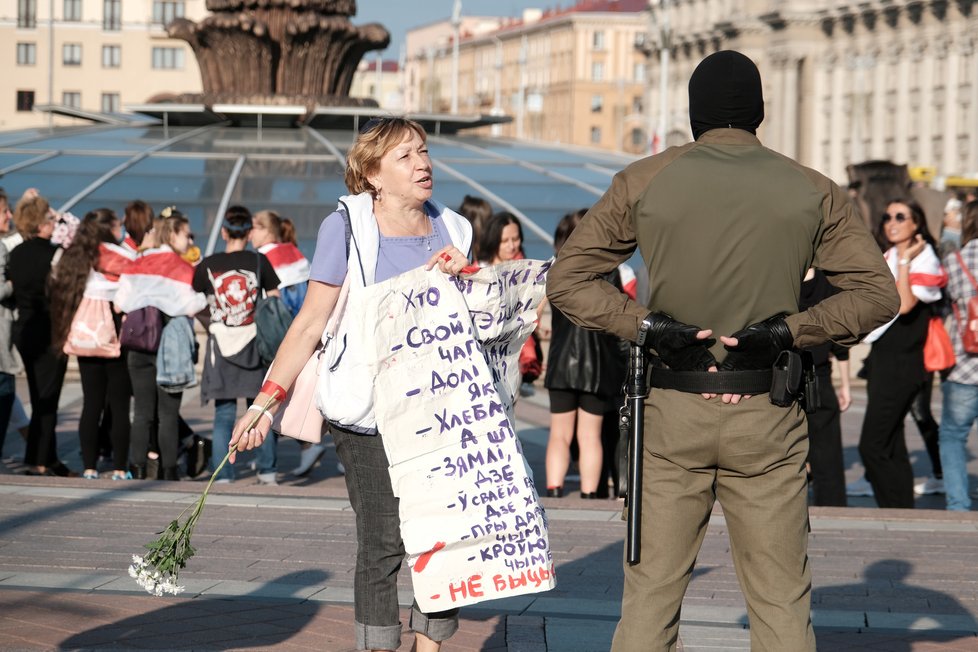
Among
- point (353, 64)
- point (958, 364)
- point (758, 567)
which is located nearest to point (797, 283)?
point (758, 567)

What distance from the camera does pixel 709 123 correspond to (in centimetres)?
446

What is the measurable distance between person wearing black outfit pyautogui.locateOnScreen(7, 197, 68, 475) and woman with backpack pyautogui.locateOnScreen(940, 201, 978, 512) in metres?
5.13

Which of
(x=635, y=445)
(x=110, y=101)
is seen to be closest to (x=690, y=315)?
(x=635, y=445)

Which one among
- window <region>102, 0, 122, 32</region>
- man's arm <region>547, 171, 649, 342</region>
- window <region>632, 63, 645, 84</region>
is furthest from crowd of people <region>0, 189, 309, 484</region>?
window <region>632, 63, 645, 84</region>

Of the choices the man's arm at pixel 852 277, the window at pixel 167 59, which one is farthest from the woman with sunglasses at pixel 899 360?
the window at pixel 167 59

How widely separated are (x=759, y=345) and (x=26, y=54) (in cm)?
10128

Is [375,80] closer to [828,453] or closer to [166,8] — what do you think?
[166,8]

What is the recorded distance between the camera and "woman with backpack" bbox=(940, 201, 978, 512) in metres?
9.28

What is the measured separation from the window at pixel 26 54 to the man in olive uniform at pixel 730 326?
330 feet

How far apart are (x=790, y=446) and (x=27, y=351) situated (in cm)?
707

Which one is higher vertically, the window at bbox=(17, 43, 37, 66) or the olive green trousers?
Answer: the window at bbox=(17, 43, 37, 66)

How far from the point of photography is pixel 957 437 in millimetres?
9453

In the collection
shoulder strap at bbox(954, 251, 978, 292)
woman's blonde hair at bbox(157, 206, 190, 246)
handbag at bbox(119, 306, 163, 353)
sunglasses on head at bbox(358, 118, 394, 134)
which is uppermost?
sunglasses on head at bbox(358, 118, 394, 134)

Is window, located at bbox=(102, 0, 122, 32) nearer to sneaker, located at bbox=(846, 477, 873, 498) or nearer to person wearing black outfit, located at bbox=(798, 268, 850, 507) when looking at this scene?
sneaker, located at bbox=(846, 477, 873, 498)
